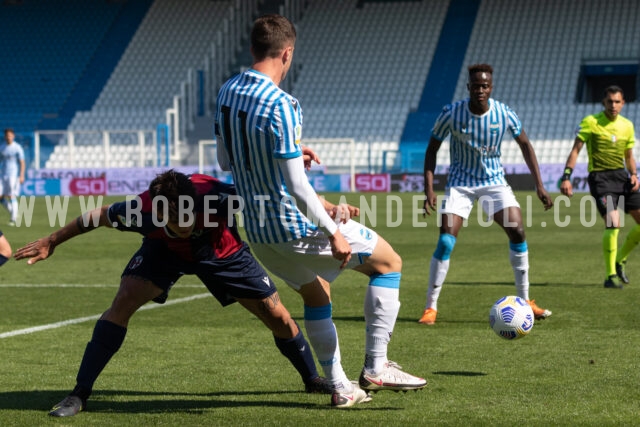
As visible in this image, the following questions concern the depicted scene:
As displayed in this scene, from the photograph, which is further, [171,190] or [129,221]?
[129,221]

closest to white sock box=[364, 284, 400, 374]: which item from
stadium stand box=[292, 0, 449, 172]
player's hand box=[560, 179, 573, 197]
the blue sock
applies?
the blue sock

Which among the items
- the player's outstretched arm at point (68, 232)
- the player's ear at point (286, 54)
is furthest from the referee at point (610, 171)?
the player's outstretched arm at point (68, 232)

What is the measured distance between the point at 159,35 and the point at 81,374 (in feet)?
133

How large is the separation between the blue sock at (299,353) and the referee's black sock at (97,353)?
0.91 meters

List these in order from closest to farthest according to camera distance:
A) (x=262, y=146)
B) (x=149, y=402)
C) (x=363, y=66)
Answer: (x=262, y=146), (x=149, y=402), (x=363, y=66)

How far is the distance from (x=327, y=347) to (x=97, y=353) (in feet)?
4.01

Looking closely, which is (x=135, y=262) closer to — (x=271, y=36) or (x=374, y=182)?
(x=271, y=36)

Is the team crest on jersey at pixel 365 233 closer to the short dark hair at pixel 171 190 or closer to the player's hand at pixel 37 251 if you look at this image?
the short dark hair at pixel 171 190

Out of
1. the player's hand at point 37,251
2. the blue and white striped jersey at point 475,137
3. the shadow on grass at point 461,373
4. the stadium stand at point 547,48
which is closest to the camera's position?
the player's hand at point 37,251

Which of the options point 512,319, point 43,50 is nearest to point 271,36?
point 512,319

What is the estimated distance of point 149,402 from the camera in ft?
18.0

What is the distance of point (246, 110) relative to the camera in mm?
4938

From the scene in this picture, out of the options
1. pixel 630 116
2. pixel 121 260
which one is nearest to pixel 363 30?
pixel 630 116

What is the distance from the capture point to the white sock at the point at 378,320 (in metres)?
5.31
